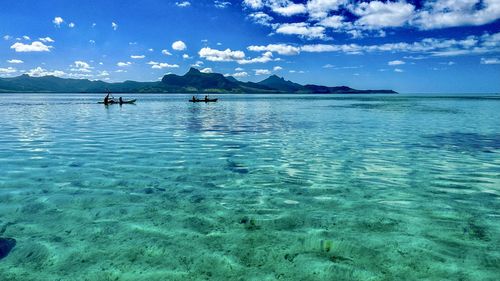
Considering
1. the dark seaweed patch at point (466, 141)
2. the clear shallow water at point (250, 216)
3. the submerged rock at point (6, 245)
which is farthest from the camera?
the dark seaweed patch at point (466, 141)

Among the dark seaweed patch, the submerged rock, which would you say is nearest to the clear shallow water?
the submerged rock

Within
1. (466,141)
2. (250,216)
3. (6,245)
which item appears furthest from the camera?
(466,141)

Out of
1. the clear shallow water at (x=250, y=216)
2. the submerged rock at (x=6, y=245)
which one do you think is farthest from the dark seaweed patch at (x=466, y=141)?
the submerged rock at (x=6, y=245)

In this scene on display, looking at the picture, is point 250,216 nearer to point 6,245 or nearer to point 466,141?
point 6,245

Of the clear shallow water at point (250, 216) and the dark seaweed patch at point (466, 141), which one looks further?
the dark seaweed patch at point (466, 141)

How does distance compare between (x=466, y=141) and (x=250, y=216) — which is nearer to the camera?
(x=250, y=216)

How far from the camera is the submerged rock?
28.1ft

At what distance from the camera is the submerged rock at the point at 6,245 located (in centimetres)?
858

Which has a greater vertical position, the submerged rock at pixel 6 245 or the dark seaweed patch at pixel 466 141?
the dark seaweed patch at pixel 466 141

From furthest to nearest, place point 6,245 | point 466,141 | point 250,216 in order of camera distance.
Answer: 1. point 466,141
2. point 250,216
3. point 6,245

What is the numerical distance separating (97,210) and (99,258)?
11.8 feet

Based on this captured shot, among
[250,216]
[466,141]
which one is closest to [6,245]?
[250,216]

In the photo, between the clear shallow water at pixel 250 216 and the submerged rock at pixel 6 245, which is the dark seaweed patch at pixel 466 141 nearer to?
the clear shallow water at pixel 250 216

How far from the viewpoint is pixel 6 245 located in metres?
9.02
